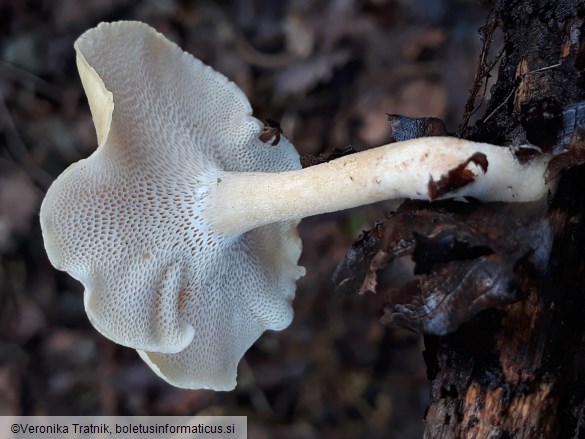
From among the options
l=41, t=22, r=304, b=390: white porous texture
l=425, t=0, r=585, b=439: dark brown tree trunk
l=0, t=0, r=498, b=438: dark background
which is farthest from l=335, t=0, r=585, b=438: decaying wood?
l=0, t=0, r=498, b=438: dark background

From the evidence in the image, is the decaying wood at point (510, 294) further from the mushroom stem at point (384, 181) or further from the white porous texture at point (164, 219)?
the white porous texture at point (164, 219)

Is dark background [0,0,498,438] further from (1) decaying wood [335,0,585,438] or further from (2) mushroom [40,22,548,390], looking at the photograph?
(1) decaying wood [335,0,585,438]

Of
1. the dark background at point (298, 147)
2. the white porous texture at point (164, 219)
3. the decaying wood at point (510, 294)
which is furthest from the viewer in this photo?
the dark background at point (298, 147)

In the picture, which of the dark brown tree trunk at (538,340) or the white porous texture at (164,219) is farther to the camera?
the white porous texture at (164,219)

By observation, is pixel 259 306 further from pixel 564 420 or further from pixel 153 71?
pixel 564 420

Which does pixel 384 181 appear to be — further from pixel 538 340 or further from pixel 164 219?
pixel 164 219

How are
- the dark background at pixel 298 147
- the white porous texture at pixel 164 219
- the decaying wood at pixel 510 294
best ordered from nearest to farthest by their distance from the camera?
the decaying wood at pixel 510 294 → the white porous texture at pixel 164 219 → the dark background at pixel 298 147

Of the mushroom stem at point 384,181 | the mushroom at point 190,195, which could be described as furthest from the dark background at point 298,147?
the mushroom stem at point 384,181
